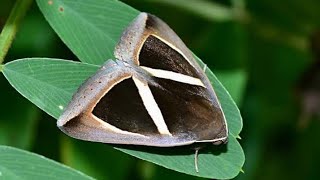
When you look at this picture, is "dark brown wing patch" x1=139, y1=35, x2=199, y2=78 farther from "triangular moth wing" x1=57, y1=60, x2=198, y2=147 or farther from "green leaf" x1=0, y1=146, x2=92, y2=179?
"green leaf" x1=0, y1=146, x2=92, y2=179

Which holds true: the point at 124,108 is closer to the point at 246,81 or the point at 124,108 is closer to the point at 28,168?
the point at 28,168

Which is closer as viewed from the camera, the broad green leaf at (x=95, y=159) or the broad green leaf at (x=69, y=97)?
the broad green leaf at (x=69, y=97)

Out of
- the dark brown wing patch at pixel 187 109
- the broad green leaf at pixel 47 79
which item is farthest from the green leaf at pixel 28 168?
the dark brown wing patch at pixel 187 109

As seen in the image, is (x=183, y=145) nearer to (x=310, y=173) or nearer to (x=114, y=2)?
(x=114, y=2)

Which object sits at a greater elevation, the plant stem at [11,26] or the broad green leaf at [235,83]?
the plant stem at [11,26]

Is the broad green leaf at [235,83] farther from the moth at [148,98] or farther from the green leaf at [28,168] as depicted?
the green leaf at [28,168]

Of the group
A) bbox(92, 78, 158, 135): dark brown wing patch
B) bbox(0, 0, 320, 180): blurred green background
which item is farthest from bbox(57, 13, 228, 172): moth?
bbox(0, 0, 320, 180): blurred green background
